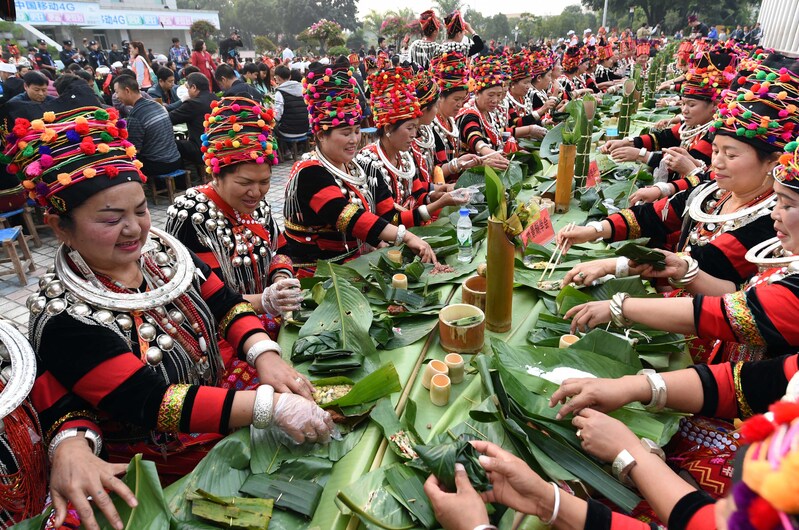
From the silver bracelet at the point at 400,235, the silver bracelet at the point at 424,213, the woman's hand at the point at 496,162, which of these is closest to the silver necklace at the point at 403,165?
the silver bracelet at the point at 424,213

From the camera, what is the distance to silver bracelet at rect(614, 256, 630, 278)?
6.27ft

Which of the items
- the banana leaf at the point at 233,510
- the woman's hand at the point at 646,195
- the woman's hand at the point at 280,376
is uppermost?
the woman's hand at the point at 646,195

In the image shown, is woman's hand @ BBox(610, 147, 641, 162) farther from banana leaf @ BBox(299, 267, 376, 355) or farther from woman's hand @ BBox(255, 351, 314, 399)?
woman's hand @ BBox(255, 351, 314, 399)

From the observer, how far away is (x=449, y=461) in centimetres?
109

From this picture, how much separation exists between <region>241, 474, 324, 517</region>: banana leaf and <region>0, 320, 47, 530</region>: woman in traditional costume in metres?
0.60

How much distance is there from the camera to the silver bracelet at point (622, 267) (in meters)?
1.91

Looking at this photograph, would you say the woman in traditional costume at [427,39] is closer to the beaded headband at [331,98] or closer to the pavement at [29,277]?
the pavement at [29,277]

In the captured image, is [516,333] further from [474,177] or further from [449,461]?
[474,177]

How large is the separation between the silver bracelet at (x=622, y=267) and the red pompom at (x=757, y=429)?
4.58ft

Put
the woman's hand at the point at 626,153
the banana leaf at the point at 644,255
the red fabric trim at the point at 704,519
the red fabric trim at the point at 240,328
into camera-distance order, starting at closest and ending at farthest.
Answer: the red fabric trim at the point at 704,519
the red fabric trim at the point at 240,328
the banana leaf at the point at 644,255
the woman's hand at the point at 626,153

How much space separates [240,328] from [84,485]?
0.68m

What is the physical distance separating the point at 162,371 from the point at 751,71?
2641 mm

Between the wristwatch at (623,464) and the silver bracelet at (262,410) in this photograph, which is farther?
the silver bracelet at (262,410)

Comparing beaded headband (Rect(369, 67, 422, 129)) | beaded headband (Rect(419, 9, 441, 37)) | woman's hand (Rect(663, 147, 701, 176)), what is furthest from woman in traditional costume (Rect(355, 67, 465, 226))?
beaded headband (Rect(419, 9, 441, 37))
